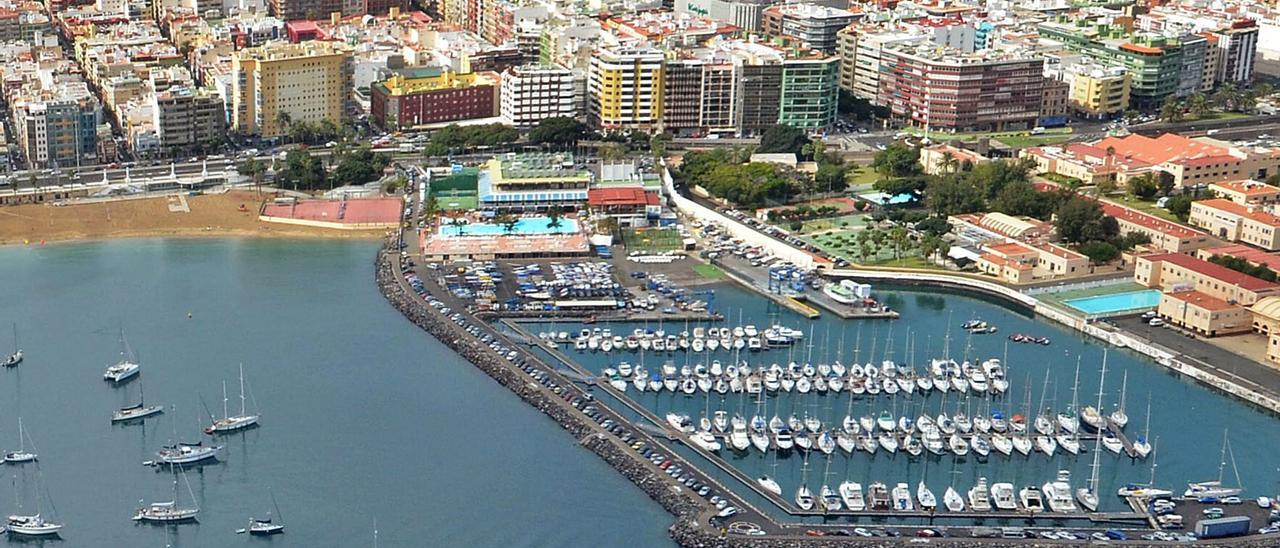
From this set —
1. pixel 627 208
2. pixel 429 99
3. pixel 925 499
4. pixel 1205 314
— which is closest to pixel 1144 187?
pixel 1205 314

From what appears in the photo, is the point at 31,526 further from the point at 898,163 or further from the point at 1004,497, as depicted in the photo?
the point at 898,163

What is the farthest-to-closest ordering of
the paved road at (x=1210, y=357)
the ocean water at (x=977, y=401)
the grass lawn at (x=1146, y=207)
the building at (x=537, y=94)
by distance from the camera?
the building at (x=537, y=94) → the grass lawn at (x=1146, y=207) → the paved road at (x=1210, y=357) → the ocean water at (x=977, y=401)

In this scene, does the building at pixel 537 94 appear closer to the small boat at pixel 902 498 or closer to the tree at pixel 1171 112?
the tree at pixel 1171 112

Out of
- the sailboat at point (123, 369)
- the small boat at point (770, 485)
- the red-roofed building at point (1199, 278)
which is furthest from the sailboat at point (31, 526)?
the red-roofed building at point (1199, 278)

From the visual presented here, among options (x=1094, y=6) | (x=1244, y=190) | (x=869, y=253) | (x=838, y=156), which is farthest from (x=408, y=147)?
(x=1094, y=6)

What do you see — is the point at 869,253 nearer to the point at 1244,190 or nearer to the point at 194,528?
the point at 1244,190
